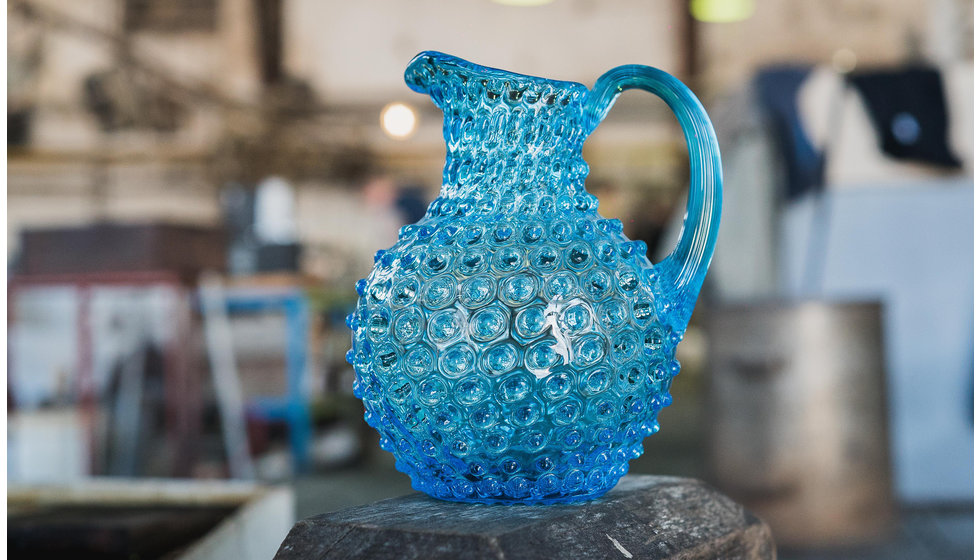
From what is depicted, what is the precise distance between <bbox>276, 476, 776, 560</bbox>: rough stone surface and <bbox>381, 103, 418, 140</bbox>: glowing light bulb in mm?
5886

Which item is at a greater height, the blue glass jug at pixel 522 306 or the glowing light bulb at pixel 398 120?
the glowing light bulb at pixel 398 120

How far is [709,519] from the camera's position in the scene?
0.67m

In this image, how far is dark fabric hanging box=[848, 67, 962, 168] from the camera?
7.73 feet

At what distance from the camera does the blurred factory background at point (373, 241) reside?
1836 mm

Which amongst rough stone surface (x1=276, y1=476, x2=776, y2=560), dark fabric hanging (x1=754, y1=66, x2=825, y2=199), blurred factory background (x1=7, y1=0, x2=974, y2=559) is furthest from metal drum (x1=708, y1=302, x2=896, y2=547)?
rough stone surface (x1=276, y1=476, x2=776, y2=560)

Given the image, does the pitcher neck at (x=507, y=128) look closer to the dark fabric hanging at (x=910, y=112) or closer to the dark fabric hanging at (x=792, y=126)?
the dark fabric hanging at (x=792, y=126)

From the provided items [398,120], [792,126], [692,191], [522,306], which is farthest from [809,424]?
[398,120]

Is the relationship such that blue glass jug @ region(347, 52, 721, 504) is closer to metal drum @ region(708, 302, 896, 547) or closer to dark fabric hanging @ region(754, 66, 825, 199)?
metal drum @ region(708, 302, 896, 547)

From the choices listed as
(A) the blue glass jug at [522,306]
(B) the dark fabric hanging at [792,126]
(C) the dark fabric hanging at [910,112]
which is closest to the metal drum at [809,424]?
(B) the dark fabric hanging at [792,126]

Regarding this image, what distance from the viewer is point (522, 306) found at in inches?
21.7

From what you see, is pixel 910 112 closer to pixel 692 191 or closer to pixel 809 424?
pixel 809 424

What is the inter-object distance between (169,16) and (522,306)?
620 cm

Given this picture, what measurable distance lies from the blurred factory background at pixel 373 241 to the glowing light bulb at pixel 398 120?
2cm

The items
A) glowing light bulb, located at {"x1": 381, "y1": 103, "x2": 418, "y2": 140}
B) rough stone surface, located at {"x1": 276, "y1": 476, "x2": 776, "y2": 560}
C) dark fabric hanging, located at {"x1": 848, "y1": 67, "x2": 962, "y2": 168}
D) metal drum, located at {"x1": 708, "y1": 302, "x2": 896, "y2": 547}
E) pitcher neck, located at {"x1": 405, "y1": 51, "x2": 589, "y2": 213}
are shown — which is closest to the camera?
rough stone surface, located at {"x1": 276, "y1": 476, "x2": 776, "y2": 560}
